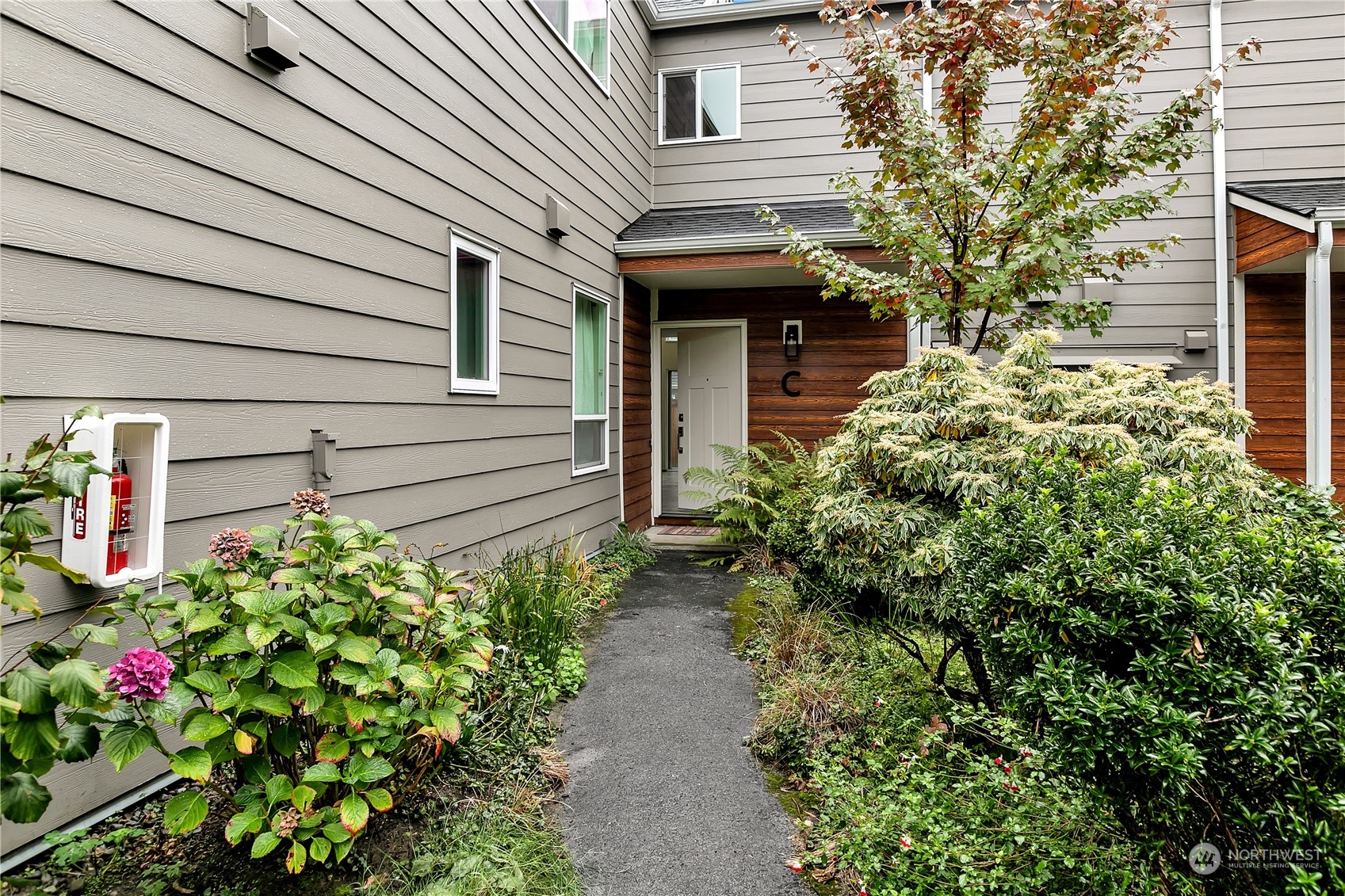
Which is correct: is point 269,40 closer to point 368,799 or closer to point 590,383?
point 368,799

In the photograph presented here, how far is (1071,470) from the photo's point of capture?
2268 millimetres

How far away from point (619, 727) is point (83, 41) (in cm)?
304

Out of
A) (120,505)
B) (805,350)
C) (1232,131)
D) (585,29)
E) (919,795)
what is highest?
(585,29)

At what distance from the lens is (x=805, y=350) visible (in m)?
7.48

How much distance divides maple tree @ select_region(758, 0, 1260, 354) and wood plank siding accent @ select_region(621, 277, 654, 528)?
2.74 meters

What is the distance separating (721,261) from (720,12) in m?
3.17

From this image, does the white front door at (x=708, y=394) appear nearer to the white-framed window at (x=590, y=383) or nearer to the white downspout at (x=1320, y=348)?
the white-framed window at (x=590, y=383)

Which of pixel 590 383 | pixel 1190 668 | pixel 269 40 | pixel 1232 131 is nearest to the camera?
pixel 1190 668

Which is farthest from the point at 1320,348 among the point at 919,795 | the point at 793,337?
the point at 919,795

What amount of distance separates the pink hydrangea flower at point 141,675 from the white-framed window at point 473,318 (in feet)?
7.98

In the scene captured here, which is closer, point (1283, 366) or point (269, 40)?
point (269, 40)

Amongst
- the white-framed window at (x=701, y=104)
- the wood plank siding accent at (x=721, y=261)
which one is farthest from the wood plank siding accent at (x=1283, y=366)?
the white-framed window at (x=701, y=104)

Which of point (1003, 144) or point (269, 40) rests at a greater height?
point (1003, 144)

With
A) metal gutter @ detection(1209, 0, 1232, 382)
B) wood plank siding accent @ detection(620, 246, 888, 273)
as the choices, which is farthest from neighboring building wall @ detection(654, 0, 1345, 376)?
wood plank siding accent @ detection(620, 246, 888, 273)
